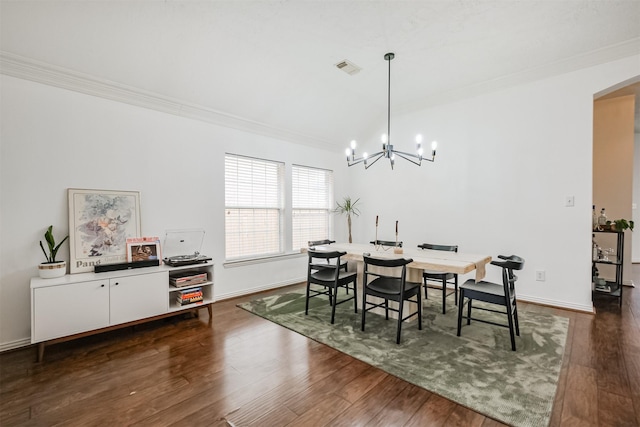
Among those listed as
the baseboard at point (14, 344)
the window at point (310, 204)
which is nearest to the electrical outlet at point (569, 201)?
the window at point (310, 204)

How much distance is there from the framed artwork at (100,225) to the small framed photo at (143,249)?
0.36 ft

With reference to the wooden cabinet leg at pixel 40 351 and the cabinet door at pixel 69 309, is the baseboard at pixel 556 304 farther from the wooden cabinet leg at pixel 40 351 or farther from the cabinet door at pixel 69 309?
the wooden cabinet leg at pixel 40 351

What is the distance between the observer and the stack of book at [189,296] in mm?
3244

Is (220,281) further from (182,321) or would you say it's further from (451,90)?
(451,90)

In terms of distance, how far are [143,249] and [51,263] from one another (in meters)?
0.76

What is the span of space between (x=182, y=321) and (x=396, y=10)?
13.2 feet

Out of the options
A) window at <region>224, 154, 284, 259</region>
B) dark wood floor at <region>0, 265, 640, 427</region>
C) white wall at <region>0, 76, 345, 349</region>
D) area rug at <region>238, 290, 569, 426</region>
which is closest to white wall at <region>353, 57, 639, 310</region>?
area rug at <region>238, 290, 569, 426</region>

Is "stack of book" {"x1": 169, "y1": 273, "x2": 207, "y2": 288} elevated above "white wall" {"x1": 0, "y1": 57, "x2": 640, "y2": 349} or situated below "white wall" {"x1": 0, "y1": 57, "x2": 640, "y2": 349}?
below

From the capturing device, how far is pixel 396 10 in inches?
108

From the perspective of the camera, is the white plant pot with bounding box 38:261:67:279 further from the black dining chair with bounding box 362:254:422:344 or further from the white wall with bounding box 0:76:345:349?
the black dining chair with bounding box 362:254:422:344

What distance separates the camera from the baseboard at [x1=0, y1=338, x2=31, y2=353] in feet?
8.58

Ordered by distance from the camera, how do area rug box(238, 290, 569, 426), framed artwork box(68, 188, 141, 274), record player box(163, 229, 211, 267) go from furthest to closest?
1. record player box(163, 229, 211, 267)
2. framed artwork box(68, 188, 141, 274)
3. area rug box(238, 290, 569, 426)

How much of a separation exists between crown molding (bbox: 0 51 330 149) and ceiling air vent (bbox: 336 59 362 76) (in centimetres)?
143

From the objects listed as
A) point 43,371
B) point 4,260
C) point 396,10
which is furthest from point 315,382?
point 396,10
